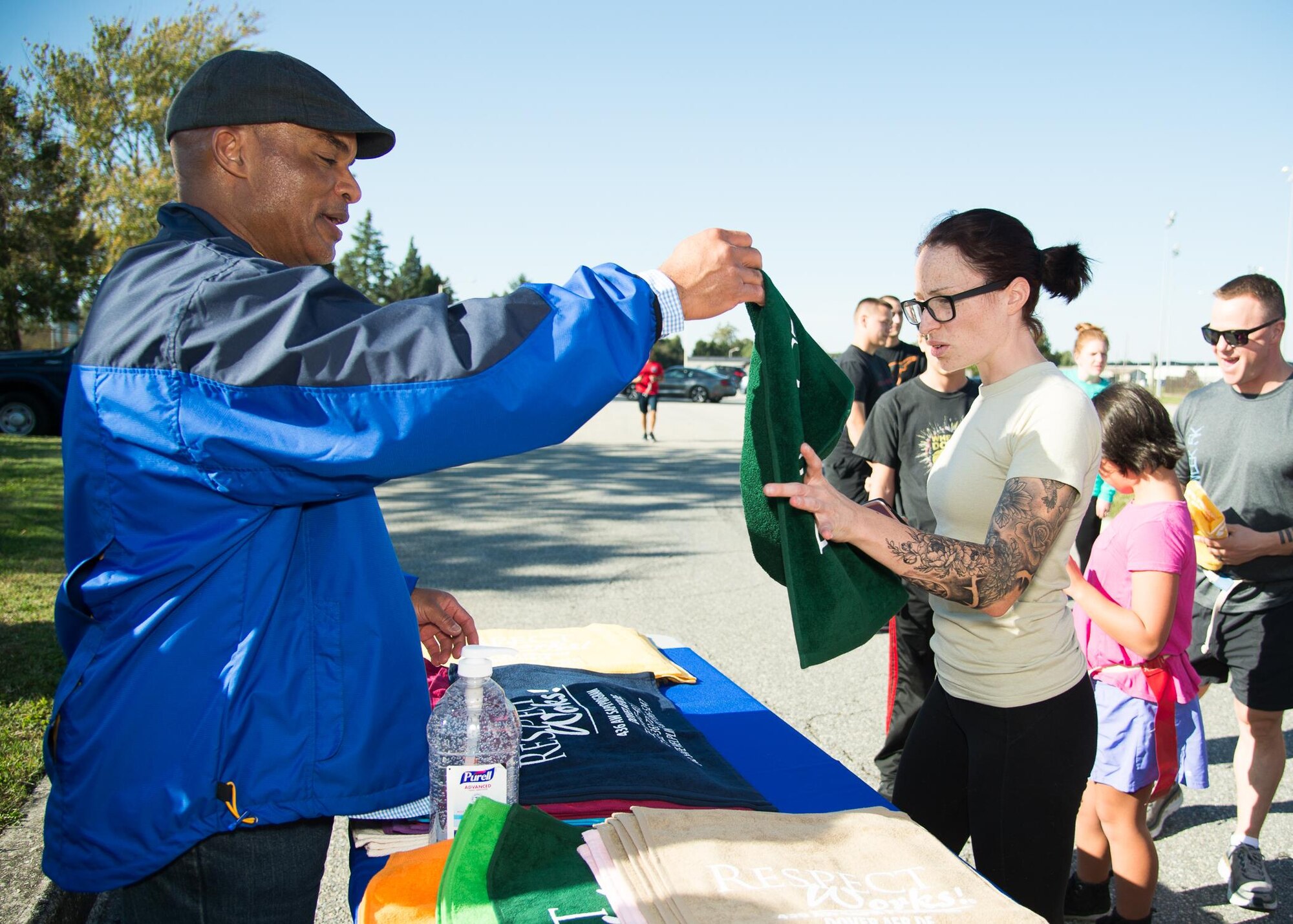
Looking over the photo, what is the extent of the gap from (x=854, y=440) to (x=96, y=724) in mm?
4981

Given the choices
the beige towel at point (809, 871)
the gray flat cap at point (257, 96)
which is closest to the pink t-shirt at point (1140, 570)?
the beige towel at point (809, 871)

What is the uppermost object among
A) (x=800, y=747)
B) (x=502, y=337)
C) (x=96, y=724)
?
(x=502, y=337)

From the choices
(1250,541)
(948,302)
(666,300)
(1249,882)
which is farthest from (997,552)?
(1249,882)

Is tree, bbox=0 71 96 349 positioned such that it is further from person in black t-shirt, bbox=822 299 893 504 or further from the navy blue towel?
the navy blue towel

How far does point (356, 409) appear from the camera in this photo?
4.26 feet

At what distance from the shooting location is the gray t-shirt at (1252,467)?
12.2 feet

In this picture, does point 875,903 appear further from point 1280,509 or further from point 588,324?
point 1280,509

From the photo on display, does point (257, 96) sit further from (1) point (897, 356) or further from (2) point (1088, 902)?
(1) point (897, 356)

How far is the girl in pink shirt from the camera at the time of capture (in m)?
2.86

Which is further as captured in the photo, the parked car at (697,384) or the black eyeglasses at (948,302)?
the parked car at (697,384)

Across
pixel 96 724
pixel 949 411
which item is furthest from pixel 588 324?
pixel 949 411

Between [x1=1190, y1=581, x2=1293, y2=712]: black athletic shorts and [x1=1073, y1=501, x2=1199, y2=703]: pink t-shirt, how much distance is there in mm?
462

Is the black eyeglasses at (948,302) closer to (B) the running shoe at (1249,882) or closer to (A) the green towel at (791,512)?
(A) the green towel at (791,512)

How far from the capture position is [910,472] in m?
4.70
